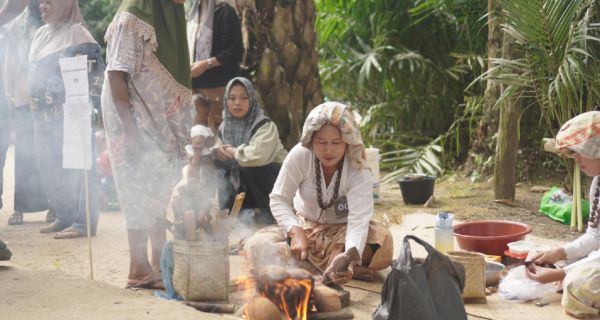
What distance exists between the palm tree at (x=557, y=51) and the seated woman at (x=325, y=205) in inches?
99.5

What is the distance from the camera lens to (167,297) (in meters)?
4.64

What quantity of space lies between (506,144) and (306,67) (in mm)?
2257

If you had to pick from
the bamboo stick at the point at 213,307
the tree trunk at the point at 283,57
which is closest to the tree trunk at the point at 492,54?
the tree trunk at the point at 283,57

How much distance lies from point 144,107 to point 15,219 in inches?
124

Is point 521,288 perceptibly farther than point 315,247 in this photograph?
No

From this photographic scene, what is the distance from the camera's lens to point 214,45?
763 cm

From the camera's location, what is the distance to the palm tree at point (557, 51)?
6699 millimetres

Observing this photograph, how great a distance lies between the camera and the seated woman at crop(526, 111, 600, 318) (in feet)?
14.1

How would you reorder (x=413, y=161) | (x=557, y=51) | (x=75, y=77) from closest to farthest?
(x=75, y=77) → (x=557, y=51) → (x=413, y=161)

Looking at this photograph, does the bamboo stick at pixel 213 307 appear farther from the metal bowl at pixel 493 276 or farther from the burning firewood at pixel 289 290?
the metal bowl at pixel 493 276

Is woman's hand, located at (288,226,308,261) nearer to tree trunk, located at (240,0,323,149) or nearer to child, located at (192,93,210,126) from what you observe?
child, located at (192,93,210,126)

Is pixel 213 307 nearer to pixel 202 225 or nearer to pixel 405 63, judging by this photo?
pixel 202 225

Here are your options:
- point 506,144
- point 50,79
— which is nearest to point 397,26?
point 506,144

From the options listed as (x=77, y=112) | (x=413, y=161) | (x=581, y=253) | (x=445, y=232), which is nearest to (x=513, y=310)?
(x=581, y=253)
